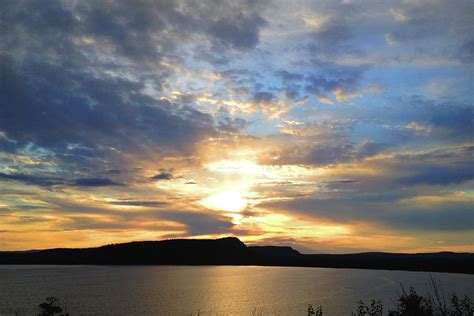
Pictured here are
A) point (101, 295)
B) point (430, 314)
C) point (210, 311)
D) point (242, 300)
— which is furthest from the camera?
point (101, 295)

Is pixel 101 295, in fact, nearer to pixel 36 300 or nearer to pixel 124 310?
pixel 36 300

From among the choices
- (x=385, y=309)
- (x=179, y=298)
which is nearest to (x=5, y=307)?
(x=179, y=298)

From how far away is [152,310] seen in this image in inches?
3349

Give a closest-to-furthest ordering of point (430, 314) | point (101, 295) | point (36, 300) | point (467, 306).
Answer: point (467, 306), point (430, 314), point (36, 300), point (101, 295)

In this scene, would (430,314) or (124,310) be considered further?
(124,310)

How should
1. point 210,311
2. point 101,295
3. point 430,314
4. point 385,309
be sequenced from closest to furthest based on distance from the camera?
point 430,314
point 385,309
point 210,311
point 101,295

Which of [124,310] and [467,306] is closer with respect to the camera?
[467,306]

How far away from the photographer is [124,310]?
3334 inches

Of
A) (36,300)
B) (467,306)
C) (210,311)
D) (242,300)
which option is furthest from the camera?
(242,300)

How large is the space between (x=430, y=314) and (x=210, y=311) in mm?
66212

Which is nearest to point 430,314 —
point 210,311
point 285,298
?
point 210,311

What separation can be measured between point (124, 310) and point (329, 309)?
42.2 meters

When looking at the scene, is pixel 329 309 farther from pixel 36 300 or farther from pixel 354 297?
pixel 36 300

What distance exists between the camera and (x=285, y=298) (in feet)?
340
